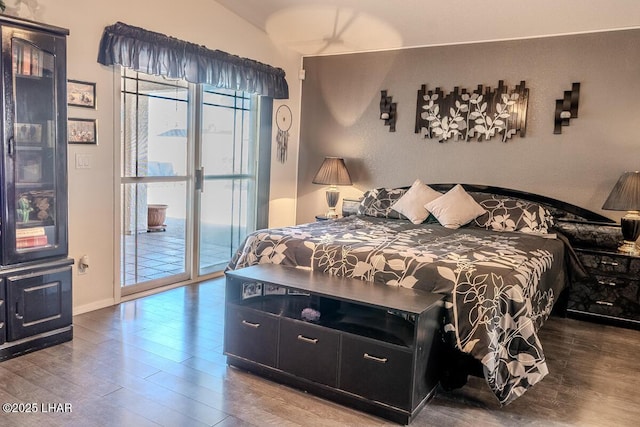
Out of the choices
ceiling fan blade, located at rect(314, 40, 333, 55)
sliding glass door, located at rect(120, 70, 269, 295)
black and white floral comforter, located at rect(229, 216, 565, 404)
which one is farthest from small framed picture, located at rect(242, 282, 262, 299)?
ceiling fan blade, located at rect(314, 40, 333, 55)

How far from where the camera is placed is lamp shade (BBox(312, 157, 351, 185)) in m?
5.47

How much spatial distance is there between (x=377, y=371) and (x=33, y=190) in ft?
7.68

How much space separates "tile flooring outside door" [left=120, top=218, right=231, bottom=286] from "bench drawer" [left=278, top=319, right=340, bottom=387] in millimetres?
2153

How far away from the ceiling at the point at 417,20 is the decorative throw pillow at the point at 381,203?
5.01 feet

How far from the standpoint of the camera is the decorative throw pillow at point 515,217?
4.30m

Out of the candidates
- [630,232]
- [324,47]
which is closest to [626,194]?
[630,232]

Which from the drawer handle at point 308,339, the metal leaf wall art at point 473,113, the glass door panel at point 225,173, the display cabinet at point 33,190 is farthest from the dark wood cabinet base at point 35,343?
the metal leaf wall art at point 473,113

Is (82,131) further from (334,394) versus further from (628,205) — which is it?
(628,205)

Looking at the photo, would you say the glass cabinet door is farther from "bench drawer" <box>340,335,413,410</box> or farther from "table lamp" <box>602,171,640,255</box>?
"table lamp" <box>602,171,640,255</box>

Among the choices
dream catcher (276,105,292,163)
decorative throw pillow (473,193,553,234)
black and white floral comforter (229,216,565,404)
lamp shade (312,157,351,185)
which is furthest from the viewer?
dream catcher (276,105,292,163)

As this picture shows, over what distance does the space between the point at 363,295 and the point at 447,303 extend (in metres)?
0.46

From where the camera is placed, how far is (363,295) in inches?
106

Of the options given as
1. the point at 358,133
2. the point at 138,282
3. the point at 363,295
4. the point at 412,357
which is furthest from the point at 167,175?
the point at 412,357

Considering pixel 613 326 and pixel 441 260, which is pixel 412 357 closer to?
pixel 441 260
